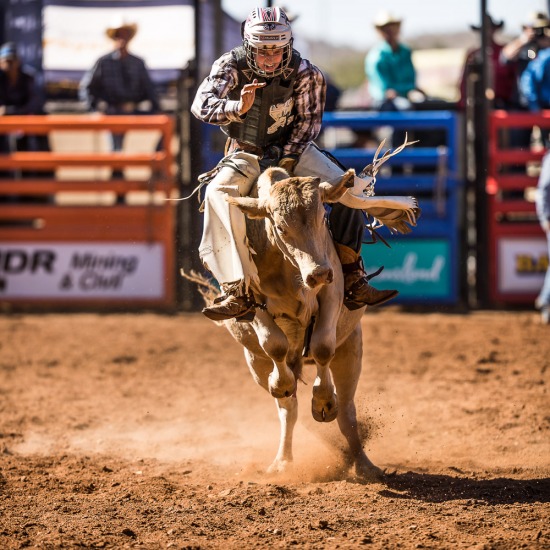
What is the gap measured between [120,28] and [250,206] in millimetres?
7334

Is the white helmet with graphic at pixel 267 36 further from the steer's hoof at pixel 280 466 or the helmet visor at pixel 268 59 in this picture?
the steer's hoof at pixel 280 466

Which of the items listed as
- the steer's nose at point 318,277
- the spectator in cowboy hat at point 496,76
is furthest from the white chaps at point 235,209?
the spectator in cowboy hat at point 496,76

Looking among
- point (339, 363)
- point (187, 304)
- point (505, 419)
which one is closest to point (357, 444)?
point (339, 363)

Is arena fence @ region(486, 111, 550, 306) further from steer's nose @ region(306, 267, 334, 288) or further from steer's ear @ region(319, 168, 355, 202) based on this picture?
steer's nose @ region(306, 267, 334, 288)

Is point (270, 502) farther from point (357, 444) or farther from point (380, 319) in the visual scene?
point (380, 319)

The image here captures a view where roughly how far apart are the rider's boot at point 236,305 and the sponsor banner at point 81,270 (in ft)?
20.9

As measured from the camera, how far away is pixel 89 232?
12289 mm

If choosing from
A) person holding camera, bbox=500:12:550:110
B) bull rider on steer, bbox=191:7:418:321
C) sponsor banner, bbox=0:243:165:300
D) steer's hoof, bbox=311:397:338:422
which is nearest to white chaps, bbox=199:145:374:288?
bull rider on steer, bbox=191:7:418:321

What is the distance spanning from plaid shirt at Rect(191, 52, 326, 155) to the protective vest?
0.04 metres

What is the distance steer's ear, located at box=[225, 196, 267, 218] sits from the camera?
18.1 ft

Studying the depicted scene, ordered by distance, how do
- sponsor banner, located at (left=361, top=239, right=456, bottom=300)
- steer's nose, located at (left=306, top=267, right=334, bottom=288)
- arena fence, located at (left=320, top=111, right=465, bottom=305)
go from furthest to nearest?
sponsor banner, located at (left=361, top=239, right=456, bottom=300)
arena fence, located at (left=320, top=111, right=465, bottom=305)
steer's nose, located at (left=306, top=267, right=334, bottom=288)

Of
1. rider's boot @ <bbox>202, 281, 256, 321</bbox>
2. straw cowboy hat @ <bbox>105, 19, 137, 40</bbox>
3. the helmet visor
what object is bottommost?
rider's boot @ <bbox>202, 281, 256, 321</bbox>

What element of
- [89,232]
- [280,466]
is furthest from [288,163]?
[89,232]

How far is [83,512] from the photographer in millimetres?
5312
